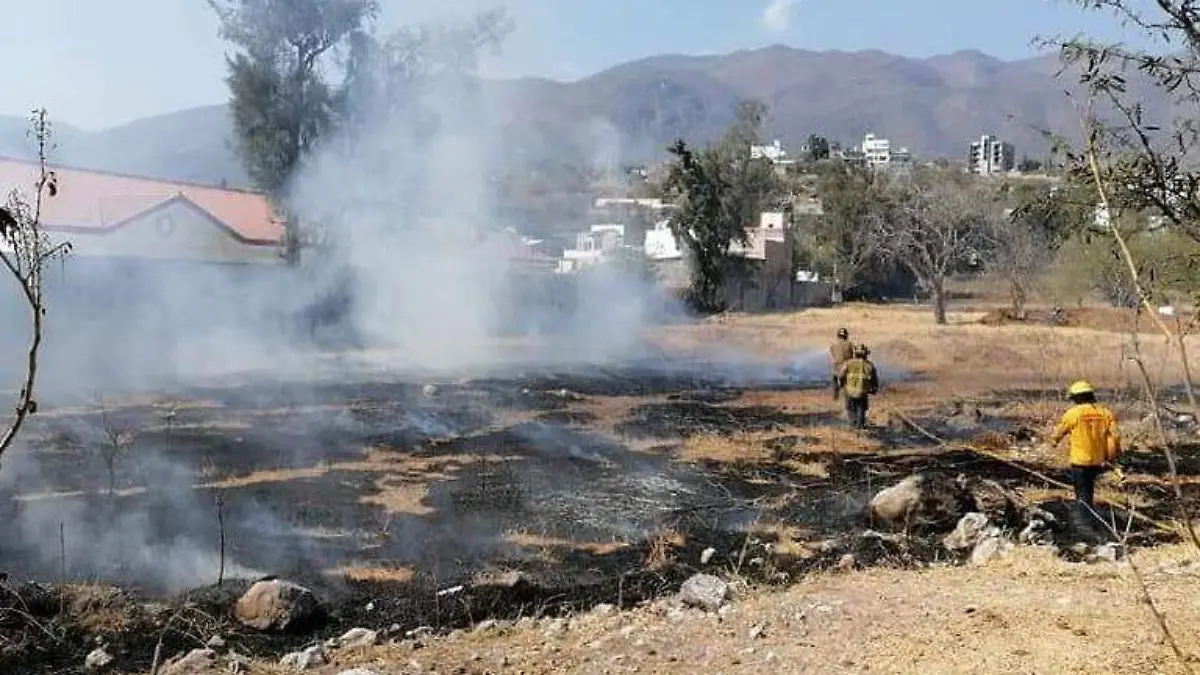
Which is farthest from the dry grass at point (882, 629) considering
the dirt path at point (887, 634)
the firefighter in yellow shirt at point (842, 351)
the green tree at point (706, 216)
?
the green tree at point (706, 216)

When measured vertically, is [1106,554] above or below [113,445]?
below

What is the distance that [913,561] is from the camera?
7.59 metres

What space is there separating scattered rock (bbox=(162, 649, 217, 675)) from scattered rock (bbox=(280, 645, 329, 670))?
39 centimetres

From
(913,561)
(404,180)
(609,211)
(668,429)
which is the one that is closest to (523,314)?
(404,180)

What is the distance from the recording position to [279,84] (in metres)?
30.2

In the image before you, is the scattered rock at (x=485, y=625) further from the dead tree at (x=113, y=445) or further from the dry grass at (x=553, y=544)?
the dead tree at (x=113, y=445)

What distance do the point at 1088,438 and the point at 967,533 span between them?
1.22 meters

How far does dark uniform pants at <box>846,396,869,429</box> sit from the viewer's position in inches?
529

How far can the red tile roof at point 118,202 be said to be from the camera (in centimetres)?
2359

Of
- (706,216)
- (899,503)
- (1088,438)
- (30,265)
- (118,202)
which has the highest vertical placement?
(706,216)

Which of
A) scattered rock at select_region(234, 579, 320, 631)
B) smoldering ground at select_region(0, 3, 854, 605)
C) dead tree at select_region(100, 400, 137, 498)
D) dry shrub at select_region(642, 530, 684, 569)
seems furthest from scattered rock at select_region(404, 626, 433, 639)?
dead tree at select_region(100, 400, 137, 498)

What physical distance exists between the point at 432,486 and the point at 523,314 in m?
21.3

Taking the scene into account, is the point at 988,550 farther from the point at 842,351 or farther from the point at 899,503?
the point at 842,351

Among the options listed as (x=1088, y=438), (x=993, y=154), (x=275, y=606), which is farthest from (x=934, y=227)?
(x=993, y=154)
